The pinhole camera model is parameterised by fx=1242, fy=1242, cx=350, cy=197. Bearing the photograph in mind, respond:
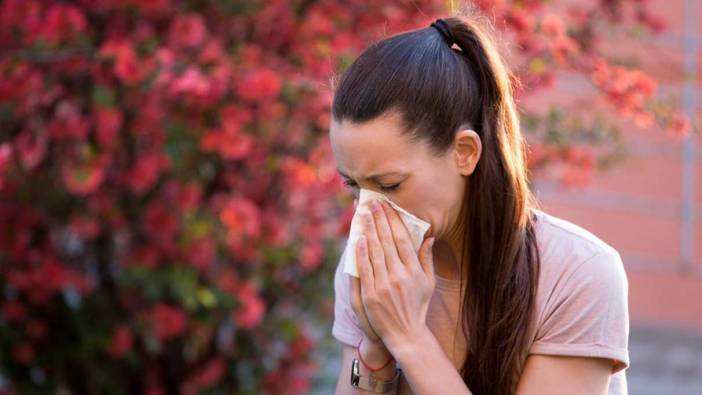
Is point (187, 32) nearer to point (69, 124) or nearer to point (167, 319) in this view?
point (69, 124)

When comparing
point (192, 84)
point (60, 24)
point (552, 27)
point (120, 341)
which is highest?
point (552, 27)

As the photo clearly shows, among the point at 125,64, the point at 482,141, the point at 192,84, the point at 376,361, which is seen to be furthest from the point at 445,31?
the point at 125,64

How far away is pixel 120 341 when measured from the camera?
491cm

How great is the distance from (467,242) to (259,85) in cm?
145

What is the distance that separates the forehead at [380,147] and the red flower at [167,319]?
246 centimetres

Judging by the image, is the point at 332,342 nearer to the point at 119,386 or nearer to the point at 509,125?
the point at 119,386

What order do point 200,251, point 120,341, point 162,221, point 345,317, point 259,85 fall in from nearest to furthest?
1. point 345,317
2. point 259,85
3. point 200,251
4. point 162,221
5. point 120,341

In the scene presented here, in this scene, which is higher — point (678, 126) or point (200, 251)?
point (678, 126)

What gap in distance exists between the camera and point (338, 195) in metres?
4.51

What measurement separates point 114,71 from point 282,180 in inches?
43.1

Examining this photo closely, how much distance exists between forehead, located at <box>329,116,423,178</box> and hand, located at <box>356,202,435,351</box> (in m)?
0.11

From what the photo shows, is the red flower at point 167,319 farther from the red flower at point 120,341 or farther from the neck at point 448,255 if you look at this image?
the neck at point 448,255

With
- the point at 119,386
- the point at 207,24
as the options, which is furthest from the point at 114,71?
the point at 119,386

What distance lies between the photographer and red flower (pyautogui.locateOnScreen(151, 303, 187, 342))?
15.6 feet
